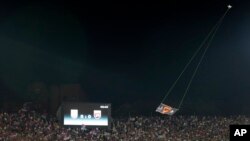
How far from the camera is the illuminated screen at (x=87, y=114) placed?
42.1 meters

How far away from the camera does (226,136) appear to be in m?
39.0

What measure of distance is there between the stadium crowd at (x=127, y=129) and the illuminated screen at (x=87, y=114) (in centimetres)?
79

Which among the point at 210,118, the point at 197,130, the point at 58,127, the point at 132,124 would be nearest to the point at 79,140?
the point at 58,127

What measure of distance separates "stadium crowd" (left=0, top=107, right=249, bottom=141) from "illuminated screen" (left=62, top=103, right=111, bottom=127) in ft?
2.58

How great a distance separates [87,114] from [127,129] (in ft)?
13.6

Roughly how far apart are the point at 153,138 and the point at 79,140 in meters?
6.07

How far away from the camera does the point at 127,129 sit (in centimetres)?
4084

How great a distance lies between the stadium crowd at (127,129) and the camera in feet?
120

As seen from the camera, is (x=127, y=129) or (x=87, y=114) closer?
(x=127, y=129)

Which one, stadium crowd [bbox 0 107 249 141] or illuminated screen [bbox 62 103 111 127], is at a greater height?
illuminated screen [bbox 62 103 111 127]

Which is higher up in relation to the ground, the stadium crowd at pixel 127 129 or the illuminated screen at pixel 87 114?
the illuminated screen at pixel 87 114

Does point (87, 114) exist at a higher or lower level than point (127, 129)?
higher

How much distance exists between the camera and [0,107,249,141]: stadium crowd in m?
36.5

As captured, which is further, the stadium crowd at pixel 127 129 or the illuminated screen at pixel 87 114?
the illuminated screen at pixel 87 114
